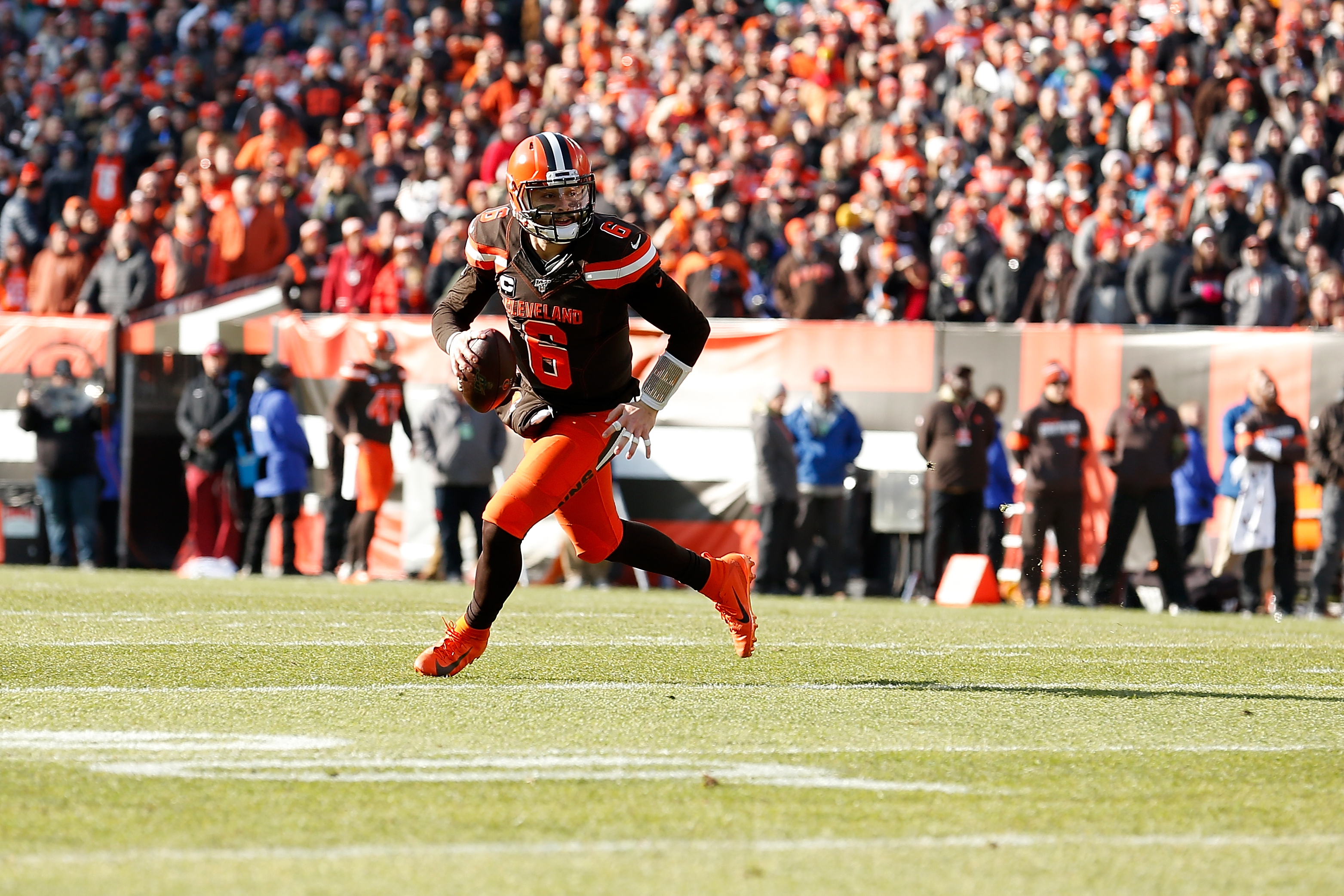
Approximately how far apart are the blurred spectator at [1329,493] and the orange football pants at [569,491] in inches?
305

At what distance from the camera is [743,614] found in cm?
731

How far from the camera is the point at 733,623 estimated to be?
288 inches

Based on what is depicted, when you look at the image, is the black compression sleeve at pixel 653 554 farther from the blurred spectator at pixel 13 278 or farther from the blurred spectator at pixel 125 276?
the blurred spectator at pixel 13 278

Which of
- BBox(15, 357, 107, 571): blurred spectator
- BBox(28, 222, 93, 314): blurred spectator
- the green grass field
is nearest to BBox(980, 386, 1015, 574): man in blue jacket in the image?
the green grass field

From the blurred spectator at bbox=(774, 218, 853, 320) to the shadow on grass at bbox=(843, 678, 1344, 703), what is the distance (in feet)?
28.1

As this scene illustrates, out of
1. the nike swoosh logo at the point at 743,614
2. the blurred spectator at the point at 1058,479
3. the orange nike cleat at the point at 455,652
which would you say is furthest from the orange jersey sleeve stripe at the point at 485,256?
the blurred spectator at the point at 1058,479

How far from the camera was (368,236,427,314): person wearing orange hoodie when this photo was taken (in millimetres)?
15945

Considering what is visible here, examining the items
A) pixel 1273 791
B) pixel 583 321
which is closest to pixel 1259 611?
pixel 583 321

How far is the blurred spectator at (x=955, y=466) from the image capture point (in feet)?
45.8

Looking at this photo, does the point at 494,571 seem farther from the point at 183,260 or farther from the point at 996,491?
the point at 183,260

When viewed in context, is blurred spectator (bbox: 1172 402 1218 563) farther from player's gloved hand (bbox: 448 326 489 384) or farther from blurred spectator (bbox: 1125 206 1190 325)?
player's gloved hand (bbox: 448 326 489 384)

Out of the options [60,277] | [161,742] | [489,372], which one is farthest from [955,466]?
[161,742]

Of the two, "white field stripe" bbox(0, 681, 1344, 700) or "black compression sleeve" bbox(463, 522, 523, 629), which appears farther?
"black compression sleeve" bbox(463, 522, 523, 629)

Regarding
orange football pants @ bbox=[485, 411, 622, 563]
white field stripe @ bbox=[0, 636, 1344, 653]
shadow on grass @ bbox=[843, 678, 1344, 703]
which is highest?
orange football pants @ bbox=[485, 411, 622, 563]
